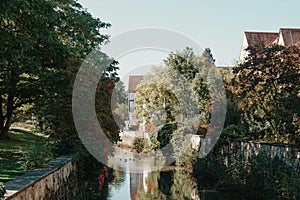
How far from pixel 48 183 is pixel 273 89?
8683 mm

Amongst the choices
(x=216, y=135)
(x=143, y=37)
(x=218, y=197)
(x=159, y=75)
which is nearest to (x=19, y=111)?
(x=143, y=37)

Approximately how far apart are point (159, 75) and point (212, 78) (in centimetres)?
799

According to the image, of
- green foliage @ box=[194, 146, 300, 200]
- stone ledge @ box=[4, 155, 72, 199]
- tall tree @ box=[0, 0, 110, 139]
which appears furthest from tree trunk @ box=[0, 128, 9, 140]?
stone ledge @ box=[4, 155, 72, 199]

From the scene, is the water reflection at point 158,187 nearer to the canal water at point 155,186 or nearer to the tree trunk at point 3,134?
the canal water at point 155,186

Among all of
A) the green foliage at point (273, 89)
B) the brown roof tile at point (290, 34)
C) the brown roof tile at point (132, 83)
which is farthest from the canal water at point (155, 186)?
the brown roof tile at point (132, 83)

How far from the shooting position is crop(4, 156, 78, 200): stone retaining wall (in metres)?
6.20

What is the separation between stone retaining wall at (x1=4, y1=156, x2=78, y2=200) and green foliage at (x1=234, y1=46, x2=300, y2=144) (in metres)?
6.61

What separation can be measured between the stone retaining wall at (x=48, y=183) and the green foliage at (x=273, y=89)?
661cm

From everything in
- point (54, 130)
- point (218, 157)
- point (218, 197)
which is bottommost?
point (218, 197)

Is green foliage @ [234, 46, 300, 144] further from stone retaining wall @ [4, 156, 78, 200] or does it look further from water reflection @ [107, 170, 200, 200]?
stone retaining wall @ [4, 156, 78, 200]

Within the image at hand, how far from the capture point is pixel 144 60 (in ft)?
98.6

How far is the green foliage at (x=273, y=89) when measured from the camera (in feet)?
40.8

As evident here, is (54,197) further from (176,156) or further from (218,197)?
(176,156)

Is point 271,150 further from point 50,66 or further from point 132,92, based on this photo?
point 132,92
